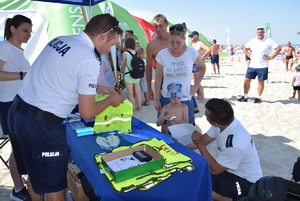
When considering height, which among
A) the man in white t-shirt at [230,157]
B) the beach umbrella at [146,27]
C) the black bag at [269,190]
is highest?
the beach umbrella at [146,27]

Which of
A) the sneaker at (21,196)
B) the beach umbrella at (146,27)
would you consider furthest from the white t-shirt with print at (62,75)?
the beach umbrella at (146,27)

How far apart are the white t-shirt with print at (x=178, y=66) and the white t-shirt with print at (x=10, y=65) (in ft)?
4.89

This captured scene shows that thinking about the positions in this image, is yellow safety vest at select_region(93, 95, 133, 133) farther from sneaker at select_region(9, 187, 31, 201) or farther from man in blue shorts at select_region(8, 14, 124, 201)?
sneaker at select_region(9, 187, 31, 201)

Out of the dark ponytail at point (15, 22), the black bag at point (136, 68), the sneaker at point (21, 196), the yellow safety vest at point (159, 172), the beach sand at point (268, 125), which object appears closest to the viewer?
the yellow safety vest at point (159, 172)

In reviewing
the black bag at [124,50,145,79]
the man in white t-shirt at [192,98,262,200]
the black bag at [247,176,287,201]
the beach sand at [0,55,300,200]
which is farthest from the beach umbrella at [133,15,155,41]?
the black bag at [247,176,287,201]

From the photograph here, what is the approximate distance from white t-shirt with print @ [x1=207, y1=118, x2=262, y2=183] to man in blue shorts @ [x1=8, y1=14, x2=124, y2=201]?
1079 mm

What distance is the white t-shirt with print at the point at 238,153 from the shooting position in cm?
197

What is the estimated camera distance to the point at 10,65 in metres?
2.43

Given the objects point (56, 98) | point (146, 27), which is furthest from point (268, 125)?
point (146, 27)

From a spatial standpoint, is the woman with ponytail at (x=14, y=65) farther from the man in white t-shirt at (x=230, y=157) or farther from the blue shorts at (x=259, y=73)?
the blue shorts at (x=259, y=73)

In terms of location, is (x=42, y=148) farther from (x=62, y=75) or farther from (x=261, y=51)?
(x=261, y=51)

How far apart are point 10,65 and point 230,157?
2.25m

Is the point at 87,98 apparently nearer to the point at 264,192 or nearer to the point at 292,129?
the point at 264,192

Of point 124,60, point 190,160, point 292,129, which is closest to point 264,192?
point 190,160
